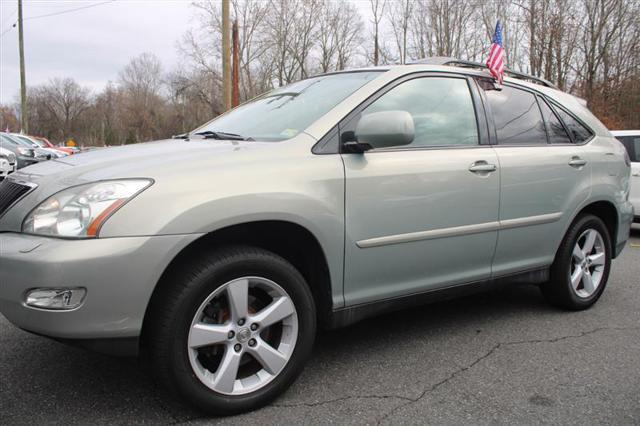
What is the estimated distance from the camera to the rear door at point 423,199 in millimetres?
2723

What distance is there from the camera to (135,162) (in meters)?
2.38

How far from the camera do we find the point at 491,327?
12.0 feet

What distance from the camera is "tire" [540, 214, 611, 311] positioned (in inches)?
151

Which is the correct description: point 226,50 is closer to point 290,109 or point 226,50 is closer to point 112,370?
point 290,109

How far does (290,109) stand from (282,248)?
916mm

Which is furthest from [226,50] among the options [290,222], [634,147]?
[290,222]

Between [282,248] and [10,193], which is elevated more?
[10,193]

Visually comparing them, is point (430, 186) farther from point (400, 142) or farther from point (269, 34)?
point (269, 34)

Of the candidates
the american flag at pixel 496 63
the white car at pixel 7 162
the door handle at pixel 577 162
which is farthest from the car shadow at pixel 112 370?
the white car at pixel 7 162

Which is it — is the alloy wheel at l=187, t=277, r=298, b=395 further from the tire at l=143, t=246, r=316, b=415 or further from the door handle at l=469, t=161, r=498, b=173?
the door handle at l=469, t=161, r=498, b=173

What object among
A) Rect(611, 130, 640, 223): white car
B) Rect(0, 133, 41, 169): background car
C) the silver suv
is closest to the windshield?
the silver suv

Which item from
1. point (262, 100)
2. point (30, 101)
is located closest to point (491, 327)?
point (262, 100)

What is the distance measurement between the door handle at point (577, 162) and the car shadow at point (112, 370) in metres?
1.13

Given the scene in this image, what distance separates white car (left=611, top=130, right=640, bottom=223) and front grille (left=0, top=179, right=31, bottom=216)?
8.11m
